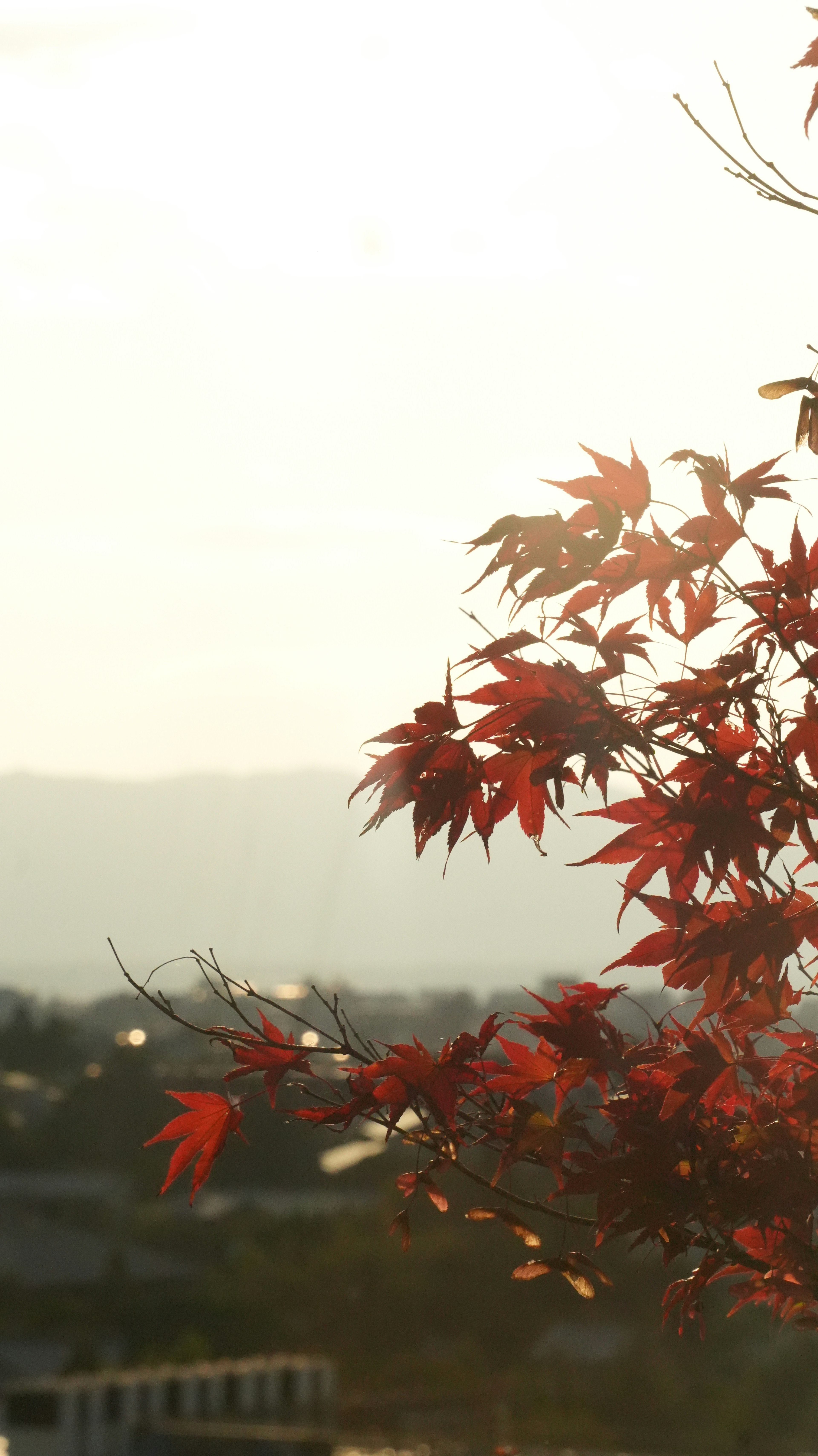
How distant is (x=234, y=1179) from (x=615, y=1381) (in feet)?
70.3

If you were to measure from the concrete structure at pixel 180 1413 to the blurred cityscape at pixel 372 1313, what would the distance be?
0.85 m

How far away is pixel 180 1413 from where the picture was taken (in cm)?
1415

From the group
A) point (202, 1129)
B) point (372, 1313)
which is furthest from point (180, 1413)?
point (202, 1129)

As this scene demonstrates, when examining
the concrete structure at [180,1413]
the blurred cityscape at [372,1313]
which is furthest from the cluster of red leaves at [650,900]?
the concrete structure at [180,1413]

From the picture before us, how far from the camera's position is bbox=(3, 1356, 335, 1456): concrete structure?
12820mm

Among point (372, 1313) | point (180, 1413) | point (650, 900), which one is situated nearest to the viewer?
point (650, 900)

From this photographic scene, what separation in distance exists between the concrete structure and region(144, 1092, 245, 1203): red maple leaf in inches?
465

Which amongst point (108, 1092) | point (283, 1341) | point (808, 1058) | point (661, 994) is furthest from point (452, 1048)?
point (108, 1092)

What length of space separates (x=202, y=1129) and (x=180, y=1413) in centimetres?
1364

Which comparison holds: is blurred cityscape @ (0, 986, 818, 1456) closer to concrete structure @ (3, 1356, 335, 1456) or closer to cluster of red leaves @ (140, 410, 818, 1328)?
concrete structure @ (3, 1356, 335, 1456)

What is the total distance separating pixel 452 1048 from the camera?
88.1 inches

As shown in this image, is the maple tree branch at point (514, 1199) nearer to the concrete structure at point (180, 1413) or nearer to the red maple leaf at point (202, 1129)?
the red maple leaf at point (202, 1129)

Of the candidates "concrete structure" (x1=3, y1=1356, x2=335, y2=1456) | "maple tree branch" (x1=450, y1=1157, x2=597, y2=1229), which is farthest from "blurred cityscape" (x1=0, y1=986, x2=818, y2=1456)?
"maple tree branch" (x1=450, y1=1157, x2=597, y2=1229)

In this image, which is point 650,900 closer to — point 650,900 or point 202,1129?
point 650,900
